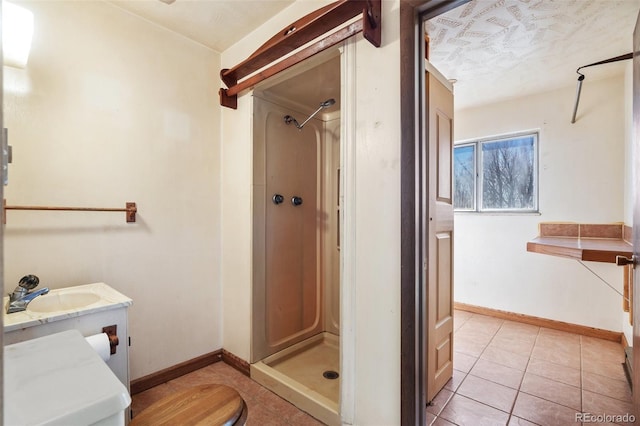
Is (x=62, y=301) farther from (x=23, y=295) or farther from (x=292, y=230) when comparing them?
(x=292, y=230)

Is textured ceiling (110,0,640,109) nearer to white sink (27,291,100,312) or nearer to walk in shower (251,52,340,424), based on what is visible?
walk in shower (251,52,340,424)

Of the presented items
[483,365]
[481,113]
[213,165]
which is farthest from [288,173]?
[481,113]

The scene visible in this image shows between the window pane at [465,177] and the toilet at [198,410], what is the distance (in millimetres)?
3286

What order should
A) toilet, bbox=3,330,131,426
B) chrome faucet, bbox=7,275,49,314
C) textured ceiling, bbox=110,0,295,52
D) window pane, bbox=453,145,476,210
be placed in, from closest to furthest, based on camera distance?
toilet, bbox=3,330,131,426
chrome faucet, bbox=7,275,49,314
textured ceiling, bbox=110,0,295,52
window pane, bbox=453,145,476,210

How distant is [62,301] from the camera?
150 centimetres

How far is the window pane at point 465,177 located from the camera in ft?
11.4

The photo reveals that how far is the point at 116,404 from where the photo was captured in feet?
1.85

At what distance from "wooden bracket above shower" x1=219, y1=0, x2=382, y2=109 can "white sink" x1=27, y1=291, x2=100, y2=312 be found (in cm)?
155

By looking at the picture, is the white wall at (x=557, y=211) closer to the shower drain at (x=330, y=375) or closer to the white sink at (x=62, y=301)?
the shower drain at (x=330, y=375)

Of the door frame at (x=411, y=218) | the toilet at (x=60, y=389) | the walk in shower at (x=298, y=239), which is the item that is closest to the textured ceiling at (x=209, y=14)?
the walk in shower at (x=298, y=239)

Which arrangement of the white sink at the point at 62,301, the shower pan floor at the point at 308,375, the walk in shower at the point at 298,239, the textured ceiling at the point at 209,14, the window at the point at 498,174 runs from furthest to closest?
the window at the point at 498,174 → the walk in shower at the point at 298,239 → the textured ceiling at the point at 209,14 → the shower pan floor at the point at 308,375 → the white sink at the point at 62,301

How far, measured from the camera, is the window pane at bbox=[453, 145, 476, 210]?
3.47 meters

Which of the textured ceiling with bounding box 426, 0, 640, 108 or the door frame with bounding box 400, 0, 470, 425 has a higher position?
the textured ceiling with bounding box 426, 0, 640, 108

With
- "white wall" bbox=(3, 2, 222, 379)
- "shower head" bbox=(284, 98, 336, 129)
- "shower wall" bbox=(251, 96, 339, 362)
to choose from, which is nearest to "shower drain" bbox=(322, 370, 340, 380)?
"shower wall" bbox=(251, 96, 339, 362)
